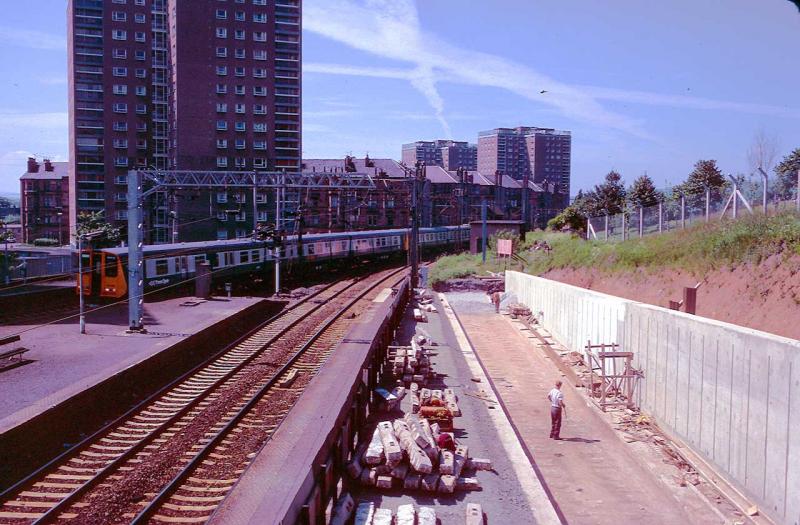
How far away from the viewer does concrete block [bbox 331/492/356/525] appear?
25.2ft

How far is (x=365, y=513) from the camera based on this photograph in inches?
314

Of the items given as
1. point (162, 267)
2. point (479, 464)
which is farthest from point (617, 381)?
point (162, 267)

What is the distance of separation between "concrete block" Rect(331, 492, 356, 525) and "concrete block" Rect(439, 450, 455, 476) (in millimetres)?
1537

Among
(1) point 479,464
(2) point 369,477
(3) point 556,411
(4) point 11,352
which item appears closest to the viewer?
(2) point 369,477

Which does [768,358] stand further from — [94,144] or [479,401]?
[94,144]

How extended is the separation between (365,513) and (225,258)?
25.4 metres

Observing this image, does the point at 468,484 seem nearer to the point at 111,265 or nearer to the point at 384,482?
the point at 384,482

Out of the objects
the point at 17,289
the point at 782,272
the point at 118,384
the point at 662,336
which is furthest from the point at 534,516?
the point at 17,289

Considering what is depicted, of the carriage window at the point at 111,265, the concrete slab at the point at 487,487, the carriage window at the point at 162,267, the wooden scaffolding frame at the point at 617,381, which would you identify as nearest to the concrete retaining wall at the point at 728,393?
the wooden scaffolding frame at the point at 617,381

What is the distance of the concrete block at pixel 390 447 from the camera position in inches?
360

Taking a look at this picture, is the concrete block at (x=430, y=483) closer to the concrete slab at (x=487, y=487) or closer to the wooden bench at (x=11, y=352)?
the concrete slab at (x=487, y=487)

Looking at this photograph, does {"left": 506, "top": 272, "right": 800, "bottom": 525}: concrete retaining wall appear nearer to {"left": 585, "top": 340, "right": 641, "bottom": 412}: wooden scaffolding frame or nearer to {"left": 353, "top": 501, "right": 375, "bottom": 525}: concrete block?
{"left": 585, "top": 340, "right": 641, "bottom": 412}: wooden scaffolding frame

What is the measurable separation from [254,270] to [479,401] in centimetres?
2284

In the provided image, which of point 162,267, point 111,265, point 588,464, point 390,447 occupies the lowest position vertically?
point 588,464
